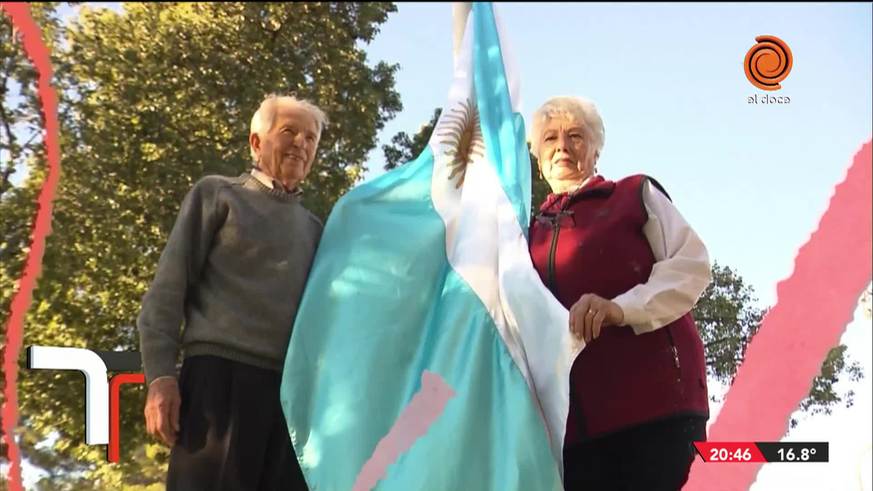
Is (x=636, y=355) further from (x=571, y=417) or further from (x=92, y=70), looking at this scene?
(x=92, y=70)

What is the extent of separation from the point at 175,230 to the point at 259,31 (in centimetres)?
447

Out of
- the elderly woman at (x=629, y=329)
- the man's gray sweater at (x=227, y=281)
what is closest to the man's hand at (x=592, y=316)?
the elderly woman at (x=629, y=329)

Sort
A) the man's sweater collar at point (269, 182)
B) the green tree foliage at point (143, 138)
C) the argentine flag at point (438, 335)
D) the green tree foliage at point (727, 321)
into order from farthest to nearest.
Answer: the green tree foliage at point (143, 138) → the green tree foliage at point (727, 321) → the man's sweater collar at point (269, 182) → the argentine flag at point (438, 335)

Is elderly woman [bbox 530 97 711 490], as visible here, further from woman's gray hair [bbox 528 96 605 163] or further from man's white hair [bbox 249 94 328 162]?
man's white hair [bbox 249 94 328 162]

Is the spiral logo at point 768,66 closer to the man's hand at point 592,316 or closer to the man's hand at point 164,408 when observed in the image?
the man's hand at point 592,316

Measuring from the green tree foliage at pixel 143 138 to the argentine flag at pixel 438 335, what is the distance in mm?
2570

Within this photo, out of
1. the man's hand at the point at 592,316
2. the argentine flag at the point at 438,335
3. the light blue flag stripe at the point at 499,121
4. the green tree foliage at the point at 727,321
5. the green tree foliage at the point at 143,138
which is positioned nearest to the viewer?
the man's hand at the point at 592,316

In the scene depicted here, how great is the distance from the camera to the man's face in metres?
2.00

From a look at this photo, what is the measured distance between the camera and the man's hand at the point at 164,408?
1.77 meters

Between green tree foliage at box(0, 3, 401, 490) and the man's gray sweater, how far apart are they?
2.59 meters

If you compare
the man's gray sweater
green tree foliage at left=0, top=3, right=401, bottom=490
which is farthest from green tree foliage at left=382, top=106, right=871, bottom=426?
green tree foliage at left=0, top=3, right=401, bottom=490

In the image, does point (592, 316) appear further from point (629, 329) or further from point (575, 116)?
point (575, 116)

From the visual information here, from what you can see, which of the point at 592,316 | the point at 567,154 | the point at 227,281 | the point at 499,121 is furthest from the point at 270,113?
the point at 592,316

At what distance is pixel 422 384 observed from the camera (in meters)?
1.95
